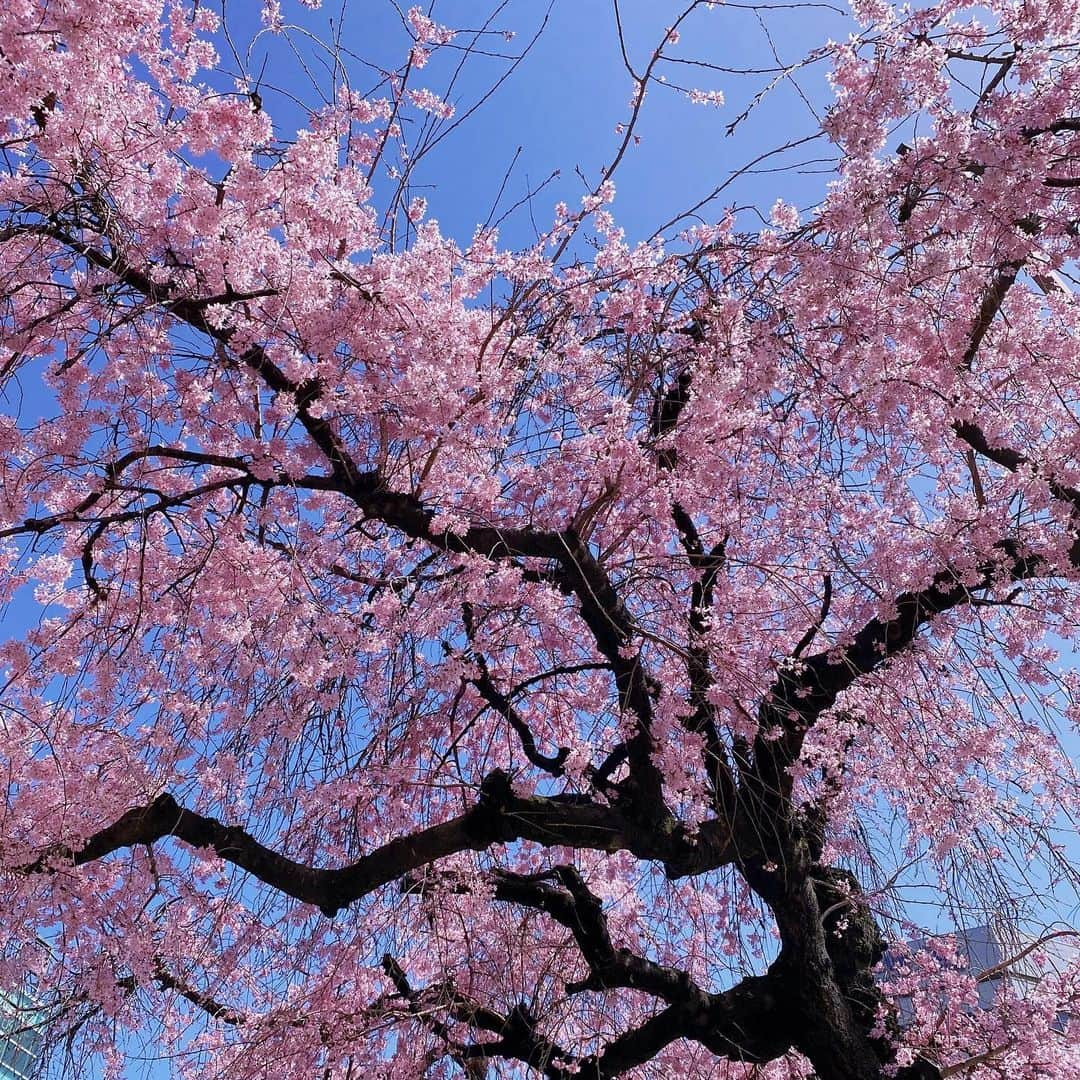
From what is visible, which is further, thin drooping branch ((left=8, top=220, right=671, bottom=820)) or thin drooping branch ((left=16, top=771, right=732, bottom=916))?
thin drooping branch ((left=16, top=771, right=732, bottom=916))

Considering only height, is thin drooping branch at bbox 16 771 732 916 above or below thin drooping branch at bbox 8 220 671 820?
below

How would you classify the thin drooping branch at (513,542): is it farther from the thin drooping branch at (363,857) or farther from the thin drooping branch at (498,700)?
the thin drooping branch at (498,700)

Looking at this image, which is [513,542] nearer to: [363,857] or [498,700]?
[498,700]

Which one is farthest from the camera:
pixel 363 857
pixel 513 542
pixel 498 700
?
pixel 498 700

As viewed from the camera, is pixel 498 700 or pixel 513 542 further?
pixel 498 700

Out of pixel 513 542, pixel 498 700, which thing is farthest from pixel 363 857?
pixel 513 542

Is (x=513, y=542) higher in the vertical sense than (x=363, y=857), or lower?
higher

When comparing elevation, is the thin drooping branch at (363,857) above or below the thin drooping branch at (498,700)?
below

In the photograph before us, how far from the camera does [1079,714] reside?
474 centimetres

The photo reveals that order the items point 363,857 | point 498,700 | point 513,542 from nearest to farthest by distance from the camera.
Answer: point 513,542
point 363,857
point 498,700

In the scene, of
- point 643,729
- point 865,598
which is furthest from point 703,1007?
point 865,598

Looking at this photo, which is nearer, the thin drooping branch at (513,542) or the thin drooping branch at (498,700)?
the thin drooping branch at (513,542)

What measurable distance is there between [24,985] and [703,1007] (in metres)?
3.53

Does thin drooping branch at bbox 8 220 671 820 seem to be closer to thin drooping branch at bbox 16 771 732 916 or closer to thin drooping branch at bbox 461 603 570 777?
thin drooping branch at bbox 16 771 732 916
